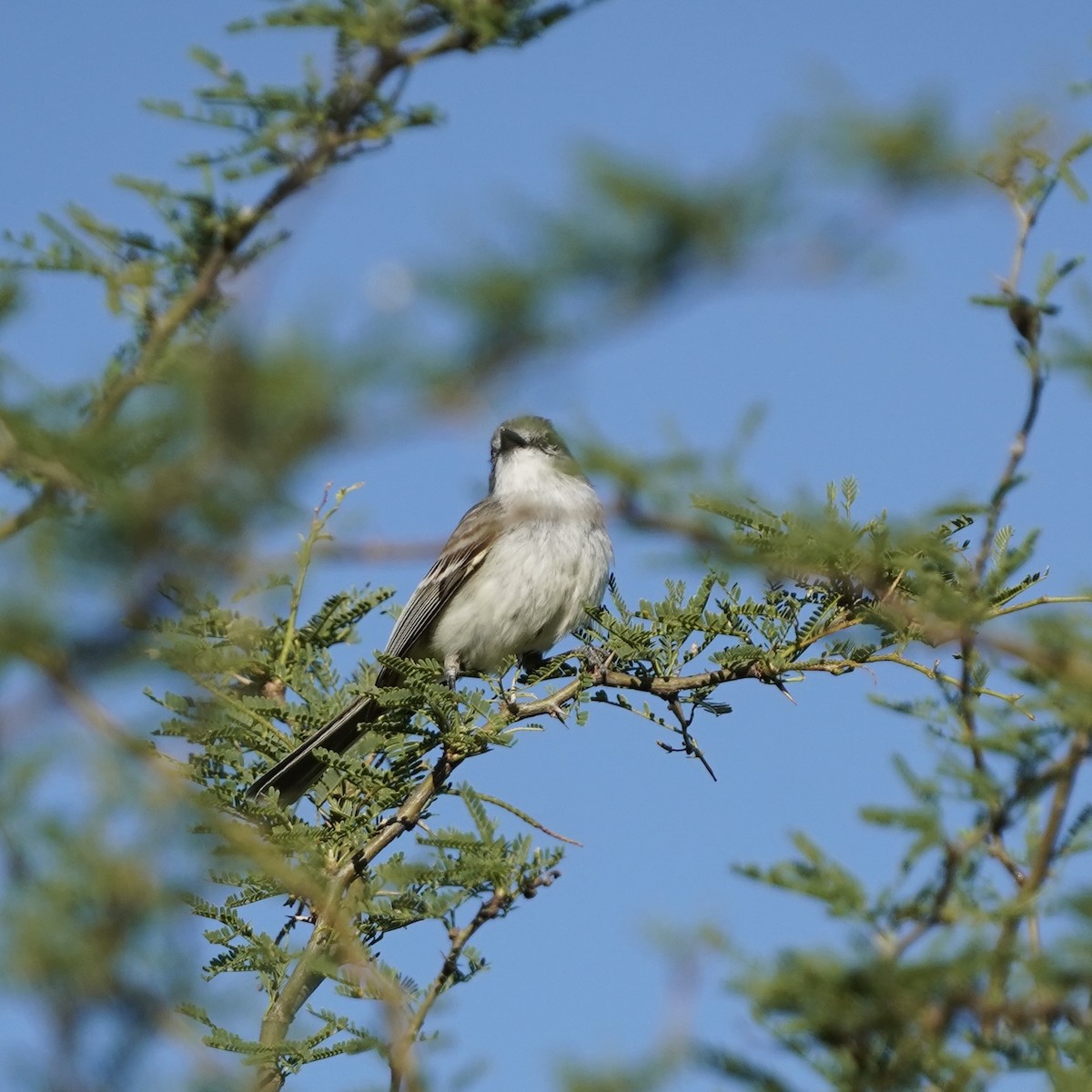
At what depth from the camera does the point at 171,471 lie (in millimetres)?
2469

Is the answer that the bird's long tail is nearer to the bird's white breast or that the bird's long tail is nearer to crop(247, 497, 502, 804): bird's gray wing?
crop(247, 497, 502, 804): bird's gray wing

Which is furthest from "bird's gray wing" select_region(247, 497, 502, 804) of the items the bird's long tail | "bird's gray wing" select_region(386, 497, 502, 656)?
the bird's long tail

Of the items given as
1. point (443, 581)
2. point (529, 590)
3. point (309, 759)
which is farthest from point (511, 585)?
point (309, 759)

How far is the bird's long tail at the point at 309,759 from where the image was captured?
16.4 feet

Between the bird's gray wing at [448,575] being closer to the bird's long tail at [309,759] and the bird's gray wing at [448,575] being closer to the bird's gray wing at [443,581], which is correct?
the bird's gray wing at [443,581]

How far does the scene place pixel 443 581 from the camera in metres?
8.00

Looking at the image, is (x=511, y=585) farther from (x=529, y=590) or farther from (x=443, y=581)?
(x=443, y=581)

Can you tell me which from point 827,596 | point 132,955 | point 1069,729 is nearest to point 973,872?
point 1069,729

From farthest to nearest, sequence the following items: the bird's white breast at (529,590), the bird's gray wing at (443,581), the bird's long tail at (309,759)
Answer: the bird's gray wing at (443,581)
the bird's white breast at (529,590)
the bird's long tail at (309,759)

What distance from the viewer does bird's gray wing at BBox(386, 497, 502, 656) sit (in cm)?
802

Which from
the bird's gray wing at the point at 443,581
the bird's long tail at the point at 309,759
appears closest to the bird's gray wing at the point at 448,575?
the bird's gray wing at the point at 443,581

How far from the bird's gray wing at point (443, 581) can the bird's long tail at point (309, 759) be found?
254cm

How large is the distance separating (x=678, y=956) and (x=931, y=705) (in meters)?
0.69

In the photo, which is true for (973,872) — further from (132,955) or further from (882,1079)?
(132,955)
